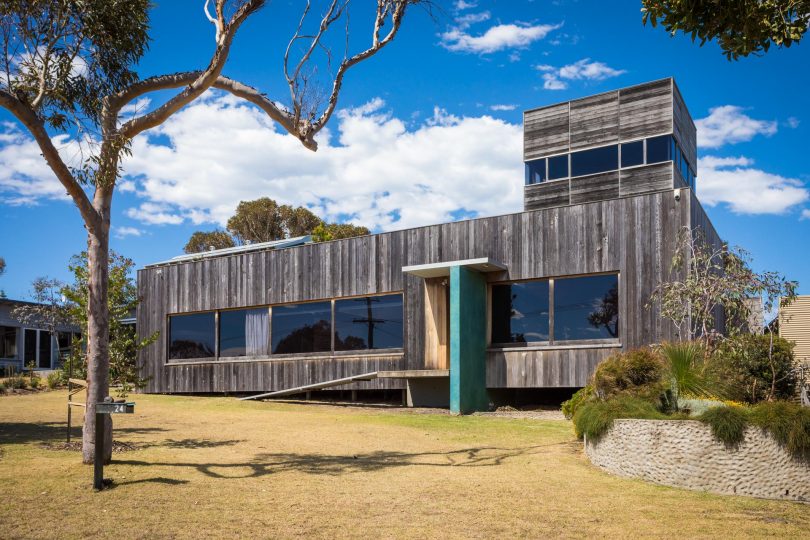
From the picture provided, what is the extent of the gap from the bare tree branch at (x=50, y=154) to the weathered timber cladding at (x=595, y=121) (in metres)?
17.7

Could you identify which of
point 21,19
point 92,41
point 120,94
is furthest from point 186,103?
point 21,19

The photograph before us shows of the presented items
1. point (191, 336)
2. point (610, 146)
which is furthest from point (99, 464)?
point (610, 146)

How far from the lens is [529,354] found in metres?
16.1

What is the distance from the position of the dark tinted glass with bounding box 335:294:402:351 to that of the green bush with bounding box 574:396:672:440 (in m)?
8.87

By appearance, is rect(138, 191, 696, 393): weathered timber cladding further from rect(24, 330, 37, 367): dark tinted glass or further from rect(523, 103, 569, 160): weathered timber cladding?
rect(24, 330, 37, 367): dark tinted glass

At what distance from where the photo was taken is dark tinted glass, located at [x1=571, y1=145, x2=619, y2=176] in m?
22.8

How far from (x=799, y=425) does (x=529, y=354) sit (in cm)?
868

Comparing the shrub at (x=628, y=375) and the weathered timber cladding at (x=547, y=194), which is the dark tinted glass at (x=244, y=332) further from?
the shrub at (x=628, y=375)

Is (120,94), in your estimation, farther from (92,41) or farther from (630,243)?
(630,243)

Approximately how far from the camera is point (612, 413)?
356 inches

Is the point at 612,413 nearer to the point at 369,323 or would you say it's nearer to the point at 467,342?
the point at 467,342

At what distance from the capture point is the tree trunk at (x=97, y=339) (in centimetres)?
844

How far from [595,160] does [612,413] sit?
606 inches

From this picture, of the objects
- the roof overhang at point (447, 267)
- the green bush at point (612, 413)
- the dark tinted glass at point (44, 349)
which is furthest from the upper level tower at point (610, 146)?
the dark tinted glass at point (44, 349)
